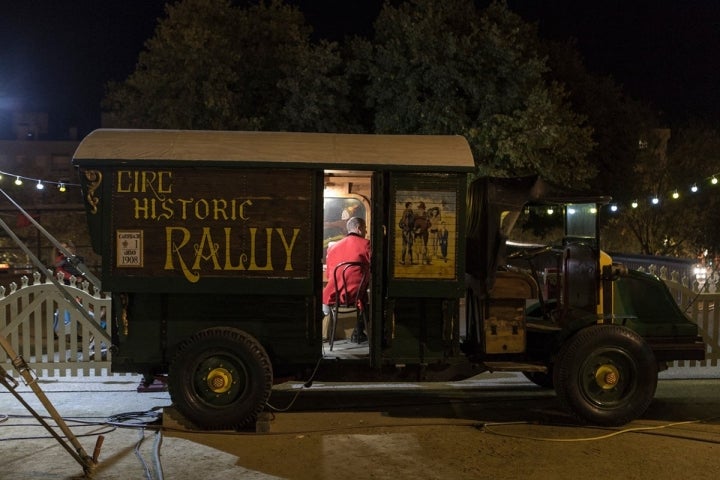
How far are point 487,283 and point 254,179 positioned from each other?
2430 mm

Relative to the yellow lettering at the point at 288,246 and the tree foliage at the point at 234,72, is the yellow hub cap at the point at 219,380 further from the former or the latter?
the tree foliage at the point at 234,72

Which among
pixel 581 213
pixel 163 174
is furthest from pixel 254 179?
pixel 581 213

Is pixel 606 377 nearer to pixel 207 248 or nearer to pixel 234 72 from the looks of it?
pixel 207 248

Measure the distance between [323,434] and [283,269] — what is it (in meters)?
1.58

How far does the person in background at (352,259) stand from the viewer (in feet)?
24.2

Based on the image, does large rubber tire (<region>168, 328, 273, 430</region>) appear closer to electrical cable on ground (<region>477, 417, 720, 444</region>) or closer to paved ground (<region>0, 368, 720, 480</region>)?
paved ground (<region>0, 368, 720, 480</region>)

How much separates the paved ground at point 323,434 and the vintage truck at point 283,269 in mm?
453

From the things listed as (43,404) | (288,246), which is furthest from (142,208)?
(43,404)

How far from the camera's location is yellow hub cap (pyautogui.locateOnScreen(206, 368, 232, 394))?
6.25 metres

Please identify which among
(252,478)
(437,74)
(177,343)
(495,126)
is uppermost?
(437,74)

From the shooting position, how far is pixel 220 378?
625 centimetres

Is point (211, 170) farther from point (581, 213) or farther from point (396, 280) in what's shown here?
point (581, 213)

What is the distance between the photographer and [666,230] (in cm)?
2738

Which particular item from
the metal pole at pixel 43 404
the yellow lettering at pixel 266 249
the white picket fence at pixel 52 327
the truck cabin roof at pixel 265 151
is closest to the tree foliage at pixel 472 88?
the white picket fence at pixel 52 327
